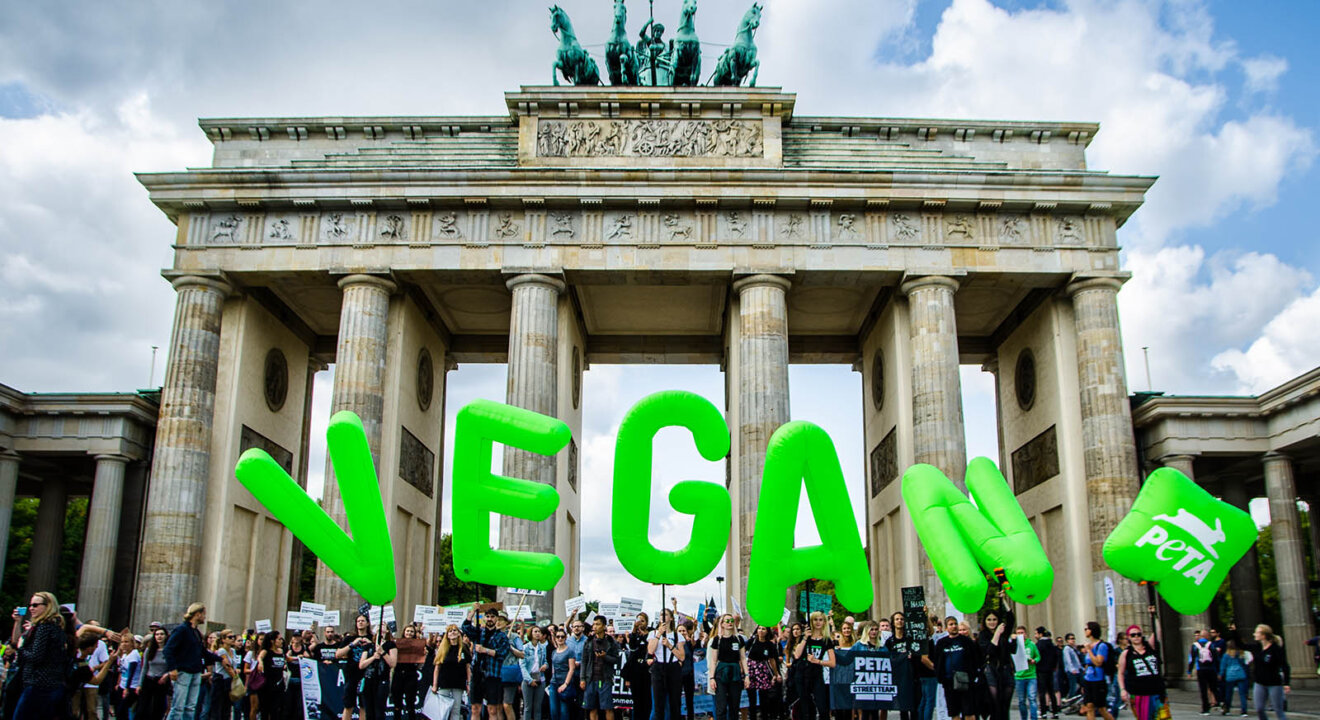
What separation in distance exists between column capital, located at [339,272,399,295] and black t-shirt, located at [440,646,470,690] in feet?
52.3

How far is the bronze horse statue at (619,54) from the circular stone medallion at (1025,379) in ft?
49.9

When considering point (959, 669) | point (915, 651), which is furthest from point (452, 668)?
point (959, 669)

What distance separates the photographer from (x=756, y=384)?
27781 millimetres

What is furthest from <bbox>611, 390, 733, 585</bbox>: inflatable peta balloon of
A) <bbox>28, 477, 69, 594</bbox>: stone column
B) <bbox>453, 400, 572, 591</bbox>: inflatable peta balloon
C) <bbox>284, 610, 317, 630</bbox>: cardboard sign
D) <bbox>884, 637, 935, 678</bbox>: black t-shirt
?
<bbox>28, 477, 69, 594</bbox>: stone column

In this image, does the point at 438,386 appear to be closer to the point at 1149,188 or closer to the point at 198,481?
the point at 198,481

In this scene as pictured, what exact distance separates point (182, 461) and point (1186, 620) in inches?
1098

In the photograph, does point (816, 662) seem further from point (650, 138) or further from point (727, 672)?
point (650, 138)

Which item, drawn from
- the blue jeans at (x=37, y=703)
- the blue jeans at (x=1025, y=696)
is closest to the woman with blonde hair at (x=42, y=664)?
the blue jeans at (x=37, y=703)

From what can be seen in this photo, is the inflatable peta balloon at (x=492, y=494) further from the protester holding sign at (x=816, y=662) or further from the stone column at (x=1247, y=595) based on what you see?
the stone column at (x=1247, y=595)

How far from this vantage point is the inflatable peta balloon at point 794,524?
41.1 feet

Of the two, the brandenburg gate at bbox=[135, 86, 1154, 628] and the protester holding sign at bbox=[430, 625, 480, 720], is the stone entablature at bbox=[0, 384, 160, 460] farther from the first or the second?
the protester holding sign at bbox=[430, 625, 480, 720]

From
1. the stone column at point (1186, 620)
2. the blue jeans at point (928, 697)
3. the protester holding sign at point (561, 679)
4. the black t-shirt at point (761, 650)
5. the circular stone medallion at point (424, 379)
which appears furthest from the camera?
the circular stone medallion at point (424, 379)

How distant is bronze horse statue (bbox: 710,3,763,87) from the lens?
31719 mm

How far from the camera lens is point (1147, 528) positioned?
467 inches
